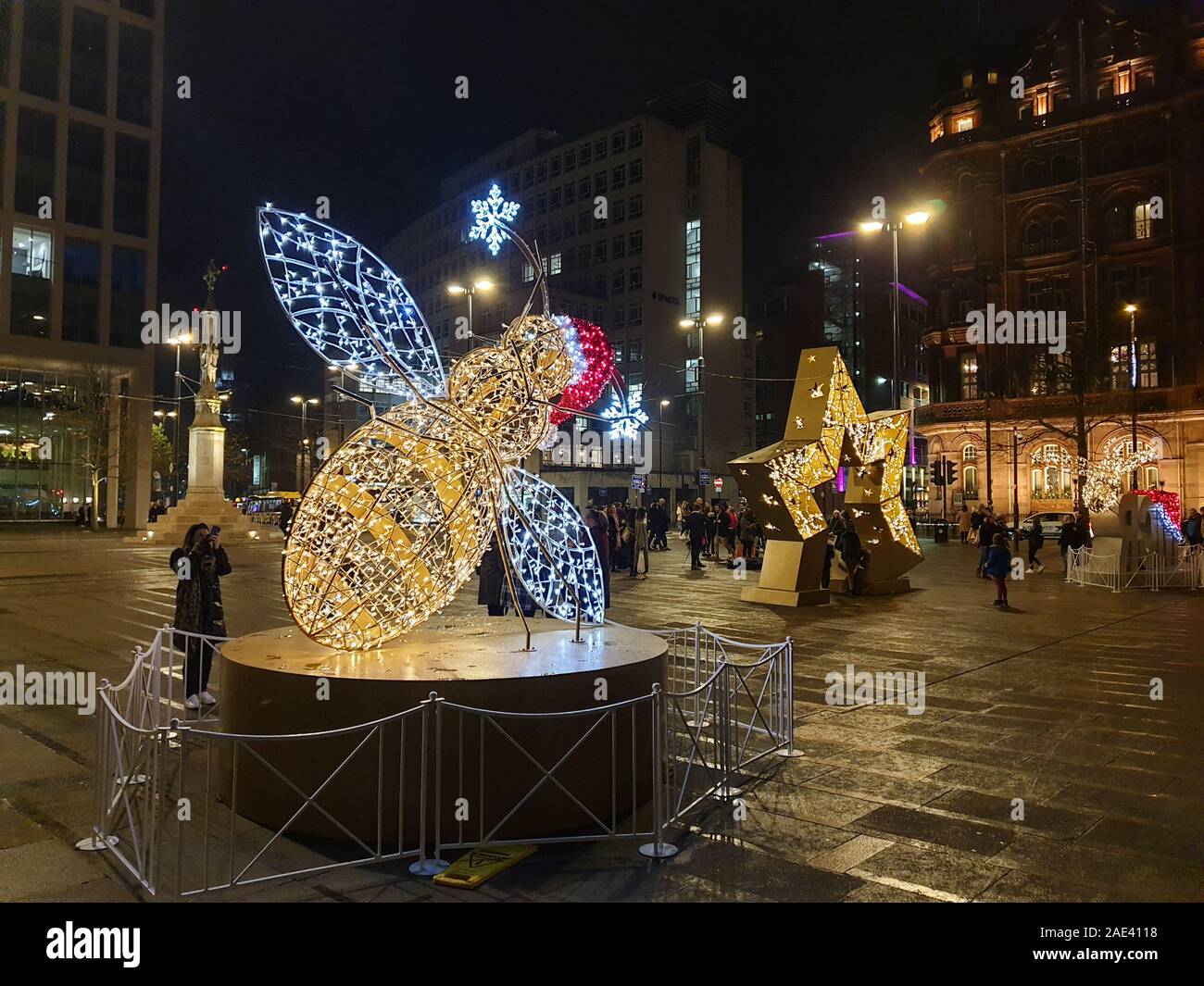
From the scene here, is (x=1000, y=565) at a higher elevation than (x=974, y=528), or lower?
lower

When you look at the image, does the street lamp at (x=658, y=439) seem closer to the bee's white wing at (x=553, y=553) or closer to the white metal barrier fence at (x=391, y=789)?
the bee's white wing at (x=553, y=553)

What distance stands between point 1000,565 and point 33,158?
48061 mm

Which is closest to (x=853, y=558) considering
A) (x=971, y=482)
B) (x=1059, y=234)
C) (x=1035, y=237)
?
(x=971, y=482)

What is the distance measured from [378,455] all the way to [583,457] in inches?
1967

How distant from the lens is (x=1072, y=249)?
50969mm

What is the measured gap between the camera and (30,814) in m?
5.59

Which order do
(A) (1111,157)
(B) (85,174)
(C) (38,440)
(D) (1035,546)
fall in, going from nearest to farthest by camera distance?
(D) (1035,546)
(B) (85,174)
(C) (38,440)
(A) (1111,157)

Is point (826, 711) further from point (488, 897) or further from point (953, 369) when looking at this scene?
point (953, 369)

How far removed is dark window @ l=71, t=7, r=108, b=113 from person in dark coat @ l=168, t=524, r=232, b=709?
1828 inches

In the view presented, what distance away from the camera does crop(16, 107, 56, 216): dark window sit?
4234cm

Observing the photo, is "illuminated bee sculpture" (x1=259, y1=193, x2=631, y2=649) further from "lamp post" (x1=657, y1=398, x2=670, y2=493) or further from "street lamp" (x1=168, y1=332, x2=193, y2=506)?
"lamp post" (x1=657, y1=398, x2=670, y2=493)

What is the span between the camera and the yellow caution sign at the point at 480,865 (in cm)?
461

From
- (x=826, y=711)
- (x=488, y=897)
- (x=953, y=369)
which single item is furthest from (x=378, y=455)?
(x=953, y=369)

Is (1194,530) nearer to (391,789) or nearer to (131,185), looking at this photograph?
(391,789)
